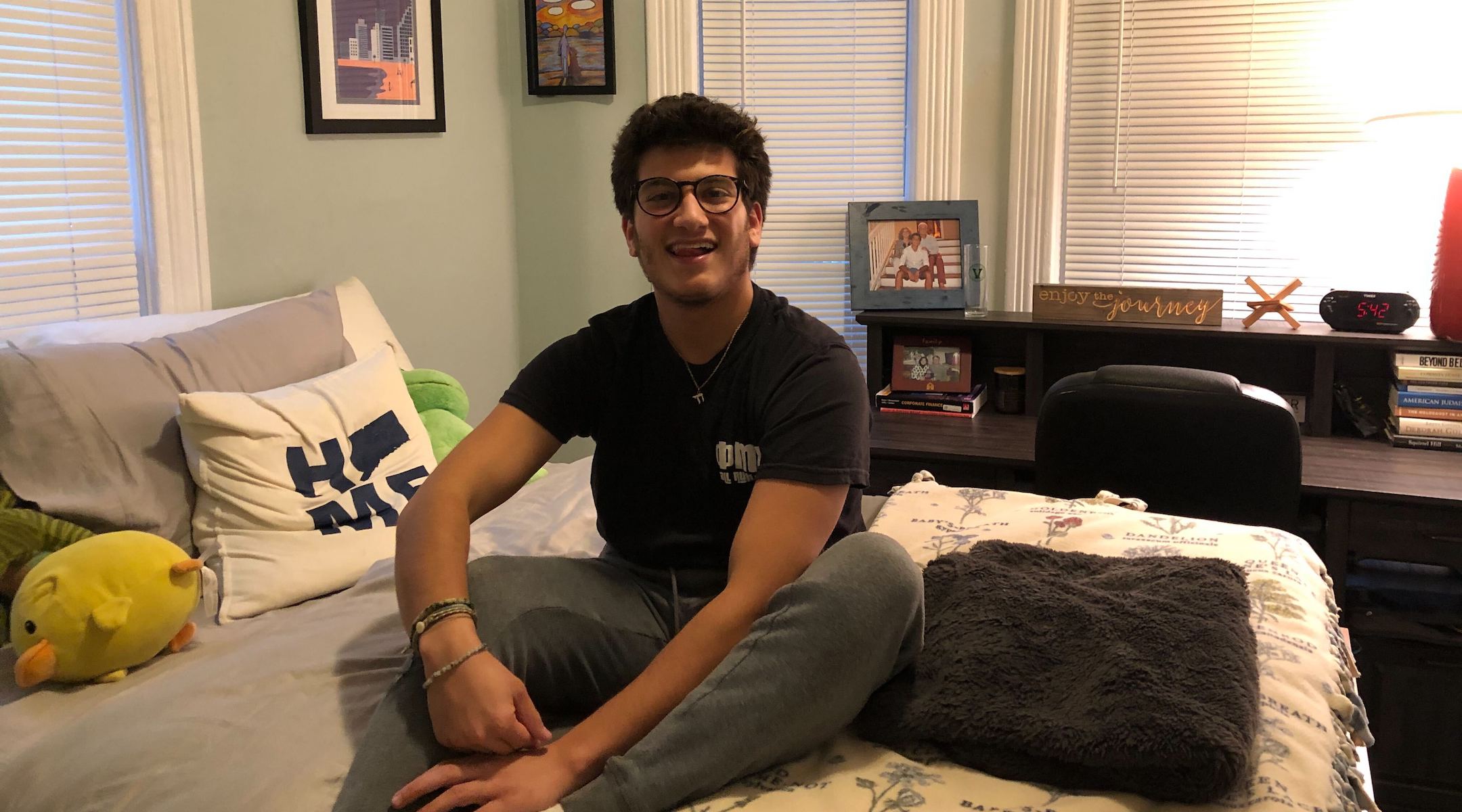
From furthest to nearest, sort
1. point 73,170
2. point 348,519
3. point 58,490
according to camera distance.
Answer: point 73,170 → point 348,519 → point 58,490

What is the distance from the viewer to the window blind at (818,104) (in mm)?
3131

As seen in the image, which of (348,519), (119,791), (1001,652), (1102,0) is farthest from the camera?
(1102,0)

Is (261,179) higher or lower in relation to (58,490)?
higher

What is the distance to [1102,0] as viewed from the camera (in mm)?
2896

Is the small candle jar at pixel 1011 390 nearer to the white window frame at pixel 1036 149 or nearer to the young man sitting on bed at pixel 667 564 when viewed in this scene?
the white window frame at pixel 1036 149

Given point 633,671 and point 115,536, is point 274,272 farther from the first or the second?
point 633,671

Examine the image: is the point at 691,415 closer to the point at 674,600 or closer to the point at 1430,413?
the point at 674,600

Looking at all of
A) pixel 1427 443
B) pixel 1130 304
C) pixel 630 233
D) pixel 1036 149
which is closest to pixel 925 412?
pixel 1130 304

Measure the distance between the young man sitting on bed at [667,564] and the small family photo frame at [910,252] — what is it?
141 centimetres


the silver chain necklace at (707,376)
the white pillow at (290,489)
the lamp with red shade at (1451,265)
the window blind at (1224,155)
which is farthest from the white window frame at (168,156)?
the lamp with red shade at (1451,265)

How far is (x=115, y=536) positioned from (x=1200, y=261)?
252 cm

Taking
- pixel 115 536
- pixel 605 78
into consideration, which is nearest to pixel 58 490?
pixel 115 536

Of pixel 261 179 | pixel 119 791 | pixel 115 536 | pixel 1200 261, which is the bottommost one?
pixel 119 791

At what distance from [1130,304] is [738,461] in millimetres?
1577
